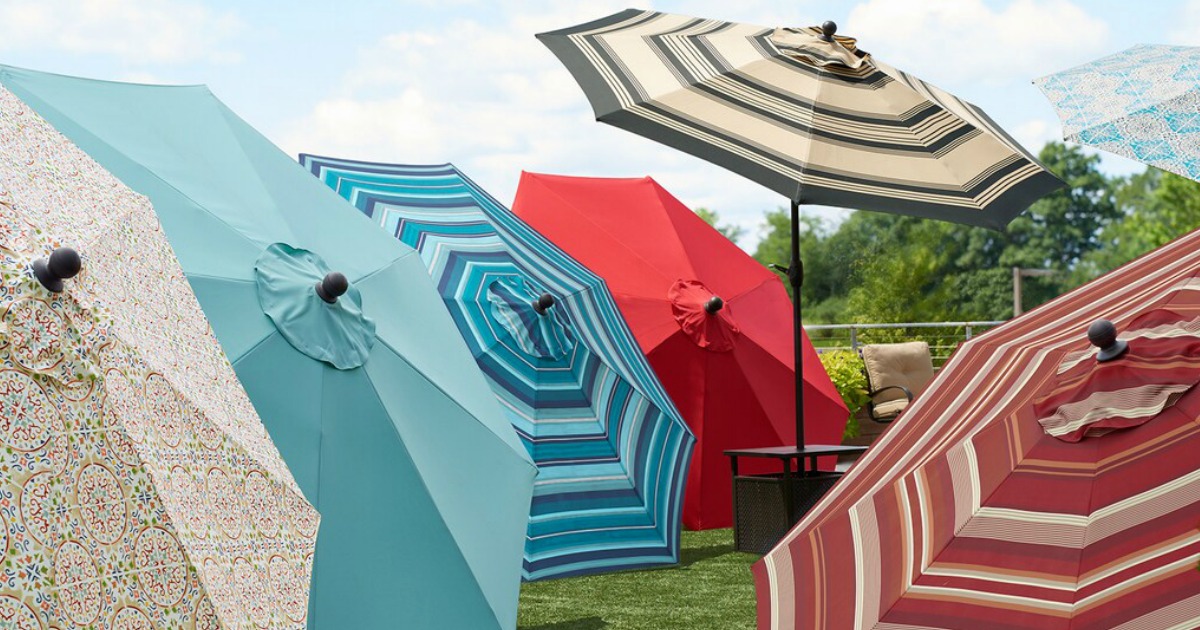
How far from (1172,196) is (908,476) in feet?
135

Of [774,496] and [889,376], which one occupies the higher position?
[774,496]

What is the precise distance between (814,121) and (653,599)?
1.84m

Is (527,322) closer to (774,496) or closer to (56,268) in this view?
(774,496)

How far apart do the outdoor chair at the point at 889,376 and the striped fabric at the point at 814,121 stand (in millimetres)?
5720

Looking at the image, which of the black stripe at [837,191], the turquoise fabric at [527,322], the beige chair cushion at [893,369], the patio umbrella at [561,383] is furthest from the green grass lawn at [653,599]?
the beige chair cushion at [893,369]

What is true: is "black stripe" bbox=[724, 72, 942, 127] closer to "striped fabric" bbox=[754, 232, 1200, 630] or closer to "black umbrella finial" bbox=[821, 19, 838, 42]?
"black umbrella finial" bbox=[821, 19, 838, 42]

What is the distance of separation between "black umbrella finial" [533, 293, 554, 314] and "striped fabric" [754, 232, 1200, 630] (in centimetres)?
294

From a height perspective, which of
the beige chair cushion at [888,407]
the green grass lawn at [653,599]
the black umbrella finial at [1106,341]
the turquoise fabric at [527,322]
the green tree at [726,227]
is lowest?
the green tree at [726,227]

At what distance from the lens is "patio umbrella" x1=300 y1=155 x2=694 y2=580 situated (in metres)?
5.52

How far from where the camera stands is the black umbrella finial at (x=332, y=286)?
3.63 meters

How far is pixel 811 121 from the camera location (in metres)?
4.93

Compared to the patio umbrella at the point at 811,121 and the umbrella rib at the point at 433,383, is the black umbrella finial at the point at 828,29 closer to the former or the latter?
the patio umbrella at the point at 811,121

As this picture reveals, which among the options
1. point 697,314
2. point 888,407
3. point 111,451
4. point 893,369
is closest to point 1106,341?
point 111,451

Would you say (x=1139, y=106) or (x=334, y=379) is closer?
(x=334, y=379)
